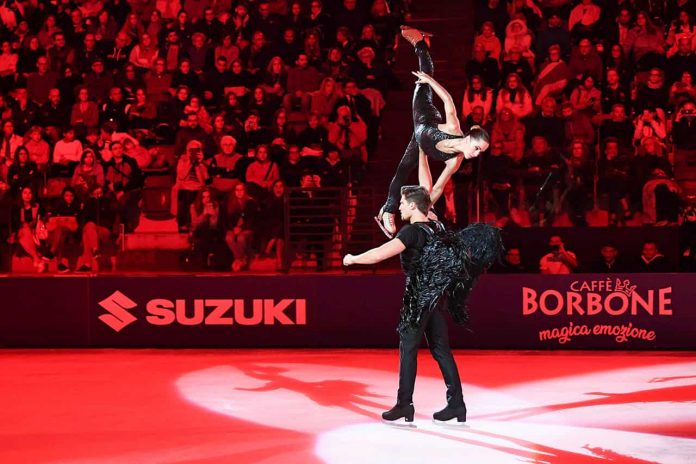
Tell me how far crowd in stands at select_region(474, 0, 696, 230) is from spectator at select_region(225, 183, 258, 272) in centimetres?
292

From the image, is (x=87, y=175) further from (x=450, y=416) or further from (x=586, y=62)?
(x=586, y=62)

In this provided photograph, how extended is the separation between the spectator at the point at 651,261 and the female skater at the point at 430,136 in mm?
4985

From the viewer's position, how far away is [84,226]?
1278 cm

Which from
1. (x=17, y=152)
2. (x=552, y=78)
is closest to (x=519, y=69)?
(x=552, y=78)

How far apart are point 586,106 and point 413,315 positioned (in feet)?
24.2

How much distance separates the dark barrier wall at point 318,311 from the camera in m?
12.6

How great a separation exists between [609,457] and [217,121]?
918 centimetres

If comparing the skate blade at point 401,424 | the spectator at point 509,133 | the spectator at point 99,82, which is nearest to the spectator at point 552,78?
the spectator at point 509,133

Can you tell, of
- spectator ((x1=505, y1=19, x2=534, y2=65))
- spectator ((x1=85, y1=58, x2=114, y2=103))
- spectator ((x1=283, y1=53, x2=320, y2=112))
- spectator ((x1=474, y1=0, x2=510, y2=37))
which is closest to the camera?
spectator ((x1=505, y1=19, x2=534, y2=65))

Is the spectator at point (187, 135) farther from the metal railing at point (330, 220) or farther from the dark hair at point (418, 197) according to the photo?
the dark hair at point (418, 197)

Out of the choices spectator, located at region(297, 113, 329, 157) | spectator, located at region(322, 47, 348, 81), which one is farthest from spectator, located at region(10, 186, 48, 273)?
spectator, located at region(322, 47, 348, 81)

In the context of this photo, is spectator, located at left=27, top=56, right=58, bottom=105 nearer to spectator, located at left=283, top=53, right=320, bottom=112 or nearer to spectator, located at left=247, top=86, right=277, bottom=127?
spectator, located at left=247, top=86, right=277, bottom=127

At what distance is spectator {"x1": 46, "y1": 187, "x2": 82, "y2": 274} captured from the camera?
12.8m

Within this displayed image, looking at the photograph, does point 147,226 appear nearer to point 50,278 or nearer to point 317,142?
point 50,278
